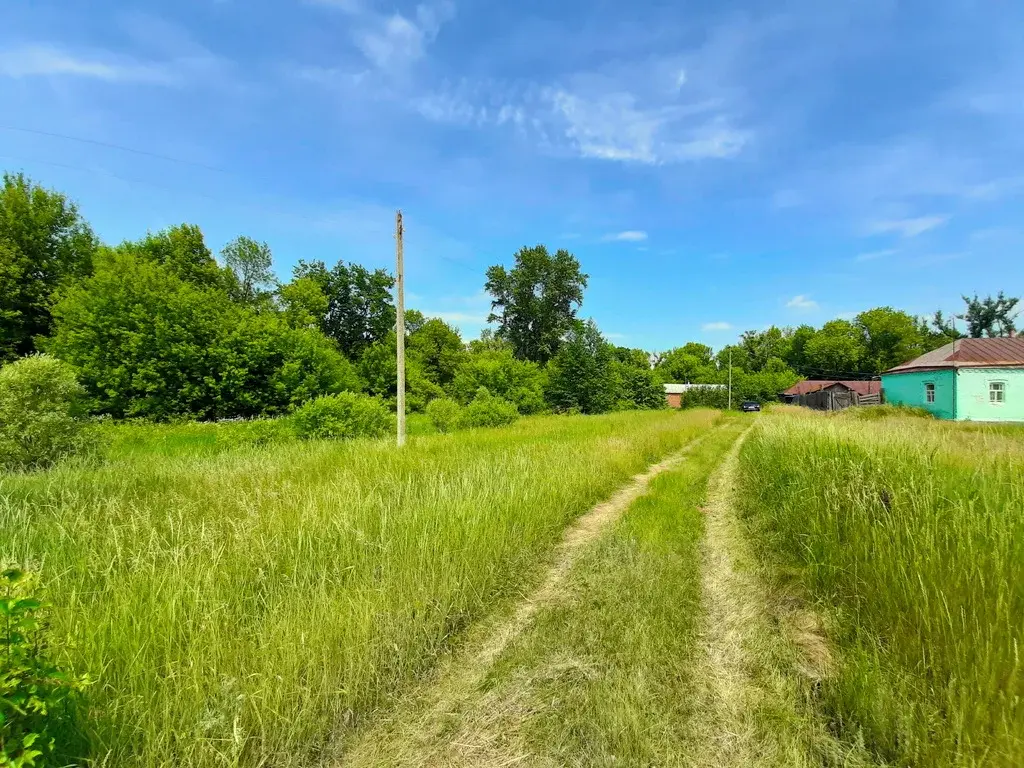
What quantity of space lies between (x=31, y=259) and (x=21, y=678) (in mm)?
42350

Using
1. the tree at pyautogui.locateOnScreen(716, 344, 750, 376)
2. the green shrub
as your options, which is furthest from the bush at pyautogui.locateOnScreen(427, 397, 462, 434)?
the tree at pyautogui.locateOnScreen(716, 344, 750, 376)

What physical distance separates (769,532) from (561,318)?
1946 inches

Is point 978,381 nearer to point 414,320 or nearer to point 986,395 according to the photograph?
point 986,395

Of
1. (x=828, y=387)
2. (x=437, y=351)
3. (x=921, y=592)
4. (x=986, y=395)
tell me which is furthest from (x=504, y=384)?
(x=828, y=387)

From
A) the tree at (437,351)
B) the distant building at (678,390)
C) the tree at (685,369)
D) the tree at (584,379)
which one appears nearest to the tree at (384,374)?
the tree at (437,351)

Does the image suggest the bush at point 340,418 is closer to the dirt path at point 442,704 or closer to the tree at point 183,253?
the dirt path at point 442,704

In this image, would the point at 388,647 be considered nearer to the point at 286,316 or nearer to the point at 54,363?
the point at 54,363

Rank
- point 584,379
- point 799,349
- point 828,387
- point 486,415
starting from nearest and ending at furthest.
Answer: point 486,415
point 584,379
point 828,387
point 799,349

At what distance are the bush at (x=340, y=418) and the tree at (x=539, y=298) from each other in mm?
38064

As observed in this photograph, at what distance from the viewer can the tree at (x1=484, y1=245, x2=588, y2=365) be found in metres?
52.6

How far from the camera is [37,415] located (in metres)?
8.34

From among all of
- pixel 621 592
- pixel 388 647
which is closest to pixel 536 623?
pixel 621 592

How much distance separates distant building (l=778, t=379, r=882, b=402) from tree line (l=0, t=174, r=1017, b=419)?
246 centimetres

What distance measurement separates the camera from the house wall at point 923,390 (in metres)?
23.3
